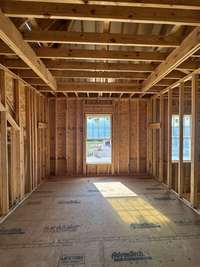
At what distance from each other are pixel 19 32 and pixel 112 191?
420cm

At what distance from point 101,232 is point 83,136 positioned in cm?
478

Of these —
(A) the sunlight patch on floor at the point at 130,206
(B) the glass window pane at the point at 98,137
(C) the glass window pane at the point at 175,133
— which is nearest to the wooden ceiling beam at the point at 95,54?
(A) the sunlight patch on floor at the point at 130,206

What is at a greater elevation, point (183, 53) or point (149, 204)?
point (183, 53)

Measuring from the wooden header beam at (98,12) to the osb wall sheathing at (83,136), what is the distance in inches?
212

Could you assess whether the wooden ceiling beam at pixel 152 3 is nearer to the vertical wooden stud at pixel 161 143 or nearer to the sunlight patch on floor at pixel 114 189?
the sunlight patch on floor at pixel 114 189

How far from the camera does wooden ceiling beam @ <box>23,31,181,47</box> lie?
3123 millimetres

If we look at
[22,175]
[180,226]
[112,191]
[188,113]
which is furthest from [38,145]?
[188,113]

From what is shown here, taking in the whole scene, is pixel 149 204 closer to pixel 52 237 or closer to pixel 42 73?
pixel 52 237

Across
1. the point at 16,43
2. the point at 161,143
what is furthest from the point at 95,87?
the point at 16,43

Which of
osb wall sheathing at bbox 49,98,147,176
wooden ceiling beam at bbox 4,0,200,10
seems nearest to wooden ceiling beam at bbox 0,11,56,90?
wooden ceiling beam at bbox 4,0,200,10

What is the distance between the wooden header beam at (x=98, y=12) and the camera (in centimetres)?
248

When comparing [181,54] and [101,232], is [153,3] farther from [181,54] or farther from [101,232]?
[101,232]

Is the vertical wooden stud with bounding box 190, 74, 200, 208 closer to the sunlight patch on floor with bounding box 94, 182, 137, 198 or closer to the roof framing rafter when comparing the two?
the sunlight patch on floor with bounding box 94, 182, 137, 198

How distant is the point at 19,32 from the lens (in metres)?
3.02
